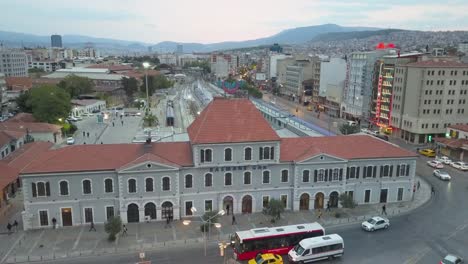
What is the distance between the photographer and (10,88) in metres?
132

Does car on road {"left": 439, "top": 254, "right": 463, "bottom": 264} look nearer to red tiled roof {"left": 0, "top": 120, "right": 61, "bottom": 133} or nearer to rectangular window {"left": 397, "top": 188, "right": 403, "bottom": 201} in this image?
rectangular window {"left": 397, "top": 188, "right": 403, "bottom": 201}

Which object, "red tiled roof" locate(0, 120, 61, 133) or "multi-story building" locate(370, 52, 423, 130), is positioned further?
"multi-story building" locate(370, 52, 423, 130)

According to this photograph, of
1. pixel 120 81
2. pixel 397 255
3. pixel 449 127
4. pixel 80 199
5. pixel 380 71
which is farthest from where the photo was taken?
pixel 120 81

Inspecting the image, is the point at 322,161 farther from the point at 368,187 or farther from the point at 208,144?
the point at 208,144

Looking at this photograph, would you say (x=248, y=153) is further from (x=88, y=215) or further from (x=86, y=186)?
(x=88, y=215)

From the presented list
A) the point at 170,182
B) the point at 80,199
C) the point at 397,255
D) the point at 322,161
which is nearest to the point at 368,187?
the point at 322,161

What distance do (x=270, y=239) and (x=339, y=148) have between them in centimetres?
1769

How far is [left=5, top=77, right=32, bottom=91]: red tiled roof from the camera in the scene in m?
133

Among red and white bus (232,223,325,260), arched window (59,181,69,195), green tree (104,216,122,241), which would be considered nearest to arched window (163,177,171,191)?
green tree (104,216,122,241)

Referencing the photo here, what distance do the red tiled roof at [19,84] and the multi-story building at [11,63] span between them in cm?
3976

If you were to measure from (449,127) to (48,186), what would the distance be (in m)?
71.4

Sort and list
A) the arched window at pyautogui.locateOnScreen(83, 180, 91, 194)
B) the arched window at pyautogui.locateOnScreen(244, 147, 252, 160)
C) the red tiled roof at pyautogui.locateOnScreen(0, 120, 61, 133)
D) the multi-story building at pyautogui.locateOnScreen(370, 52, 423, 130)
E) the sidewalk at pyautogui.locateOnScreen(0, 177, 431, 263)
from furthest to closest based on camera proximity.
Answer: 1. the multi-story building at pyautogui.locateOnScreen(370, 52, 423, 130)
2. the red tiled roof at pyautogui.locateOnScreen(0, 120, 61, 133)
3. the arched window at pyautogui.locateOnScreen(244, 147, 252, 160)
4. the arched window at pyautogui.locateOnScreen(83, 180, 91, 194)
5. the sidewalk at pyautogui.locateOnScreen(0, 177, 431, 263)

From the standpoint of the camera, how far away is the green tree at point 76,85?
418 feet

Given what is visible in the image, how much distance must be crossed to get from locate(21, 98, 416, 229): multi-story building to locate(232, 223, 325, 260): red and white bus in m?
9.16
